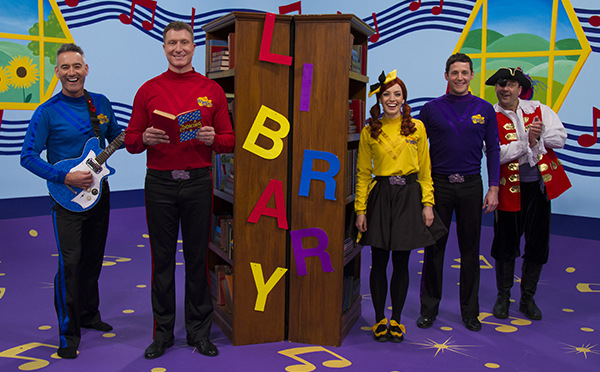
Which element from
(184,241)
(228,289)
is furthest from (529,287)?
(184,241)

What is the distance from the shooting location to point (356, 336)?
3.19 metres

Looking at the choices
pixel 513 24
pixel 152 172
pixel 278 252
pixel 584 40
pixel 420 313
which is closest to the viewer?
pixel 152 172

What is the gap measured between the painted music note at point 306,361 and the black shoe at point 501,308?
4.17 feet

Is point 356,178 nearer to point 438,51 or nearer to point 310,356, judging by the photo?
point 310,356

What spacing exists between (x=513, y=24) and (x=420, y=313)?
141 inches

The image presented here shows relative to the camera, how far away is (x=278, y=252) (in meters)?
3.02

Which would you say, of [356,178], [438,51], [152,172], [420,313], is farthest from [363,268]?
→ [438,51]

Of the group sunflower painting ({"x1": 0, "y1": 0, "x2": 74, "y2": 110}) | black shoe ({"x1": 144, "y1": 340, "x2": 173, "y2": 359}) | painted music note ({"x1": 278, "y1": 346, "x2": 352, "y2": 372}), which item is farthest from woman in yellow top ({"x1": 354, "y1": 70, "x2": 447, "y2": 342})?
sunflower painting ({"x1": 0, "y1": 0, "x2": 74, "y2": 110})

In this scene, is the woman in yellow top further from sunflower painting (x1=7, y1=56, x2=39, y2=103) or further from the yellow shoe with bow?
sunflower painting (x1=7, y1=56, x2=39, y2=103)

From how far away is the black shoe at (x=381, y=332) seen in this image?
3.10 meters

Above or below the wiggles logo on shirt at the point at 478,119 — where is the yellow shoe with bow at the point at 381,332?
below

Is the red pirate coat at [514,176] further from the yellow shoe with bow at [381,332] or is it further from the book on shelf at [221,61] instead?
the book on shelf at [221,61]

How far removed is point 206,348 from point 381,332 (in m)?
1.00

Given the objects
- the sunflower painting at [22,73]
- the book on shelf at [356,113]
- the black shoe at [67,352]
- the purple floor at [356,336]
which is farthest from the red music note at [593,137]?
the sunflower painting at [22,73]
